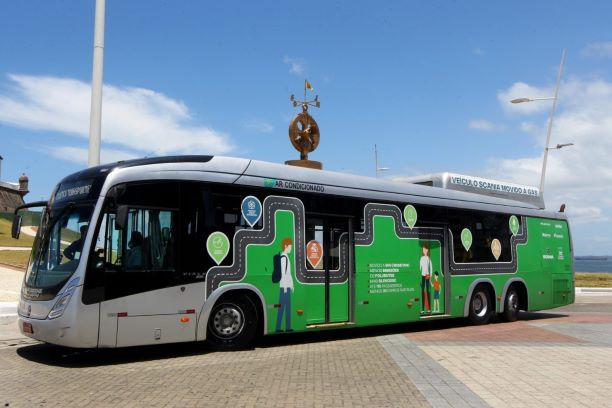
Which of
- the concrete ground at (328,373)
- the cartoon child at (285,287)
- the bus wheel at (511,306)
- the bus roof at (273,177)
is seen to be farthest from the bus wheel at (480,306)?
the cartoon child at (285,287)

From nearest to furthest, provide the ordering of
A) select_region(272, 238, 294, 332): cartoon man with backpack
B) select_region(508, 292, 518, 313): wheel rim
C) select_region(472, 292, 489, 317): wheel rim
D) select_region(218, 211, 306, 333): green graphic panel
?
select_region(218, 211, 306, 333): green graphic panel < select_region(272, 238, 294, 332): cartoon man with backpack < select_region(472, 292, 489, 317): wheel rim < select_region(508, 292, 518, 313): wheel rim

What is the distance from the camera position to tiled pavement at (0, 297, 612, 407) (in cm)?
670

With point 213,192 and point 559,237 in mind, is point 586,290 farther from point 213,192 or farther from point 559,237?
point 213,192

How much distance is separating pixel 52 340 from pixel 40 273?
3.77ft

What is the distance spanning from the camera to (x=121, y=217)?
8938mm

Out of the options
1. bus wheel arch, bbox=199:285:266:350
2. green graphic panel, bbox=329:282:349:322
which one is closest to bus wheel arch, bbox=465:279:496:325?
green graphic panel, bbox=329:282:349:322

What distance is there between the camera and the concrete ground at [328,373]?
6707mm

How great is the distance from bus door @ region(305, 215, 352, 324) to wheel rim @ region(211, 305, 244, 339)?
144 centimetres

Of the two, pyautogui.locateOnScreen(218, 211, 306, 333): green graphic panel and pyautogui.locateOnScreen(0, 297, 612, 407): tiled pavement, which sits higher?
pyautogui.locateOnScreen(218, 211, 306, 333): green graphic panel

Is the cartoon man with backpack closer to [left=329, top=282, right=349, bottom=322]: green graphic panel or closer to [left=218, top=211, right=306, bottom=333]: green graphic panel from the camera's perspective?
[left=218, top=211, right=306, bottom=333]: green graphic panel

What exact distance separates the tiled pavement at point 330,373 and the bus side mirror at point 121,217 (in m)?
2.06

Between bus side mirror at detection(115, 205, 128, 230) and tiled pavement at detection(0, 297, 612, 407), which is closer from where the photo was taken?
tiled pavement at detection(0, 297, 612, 407)

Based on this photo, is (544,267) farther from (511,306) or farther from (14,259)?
(14,259)

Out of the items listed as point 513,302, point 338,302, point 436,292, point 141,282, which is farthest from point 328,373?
point 513,302
